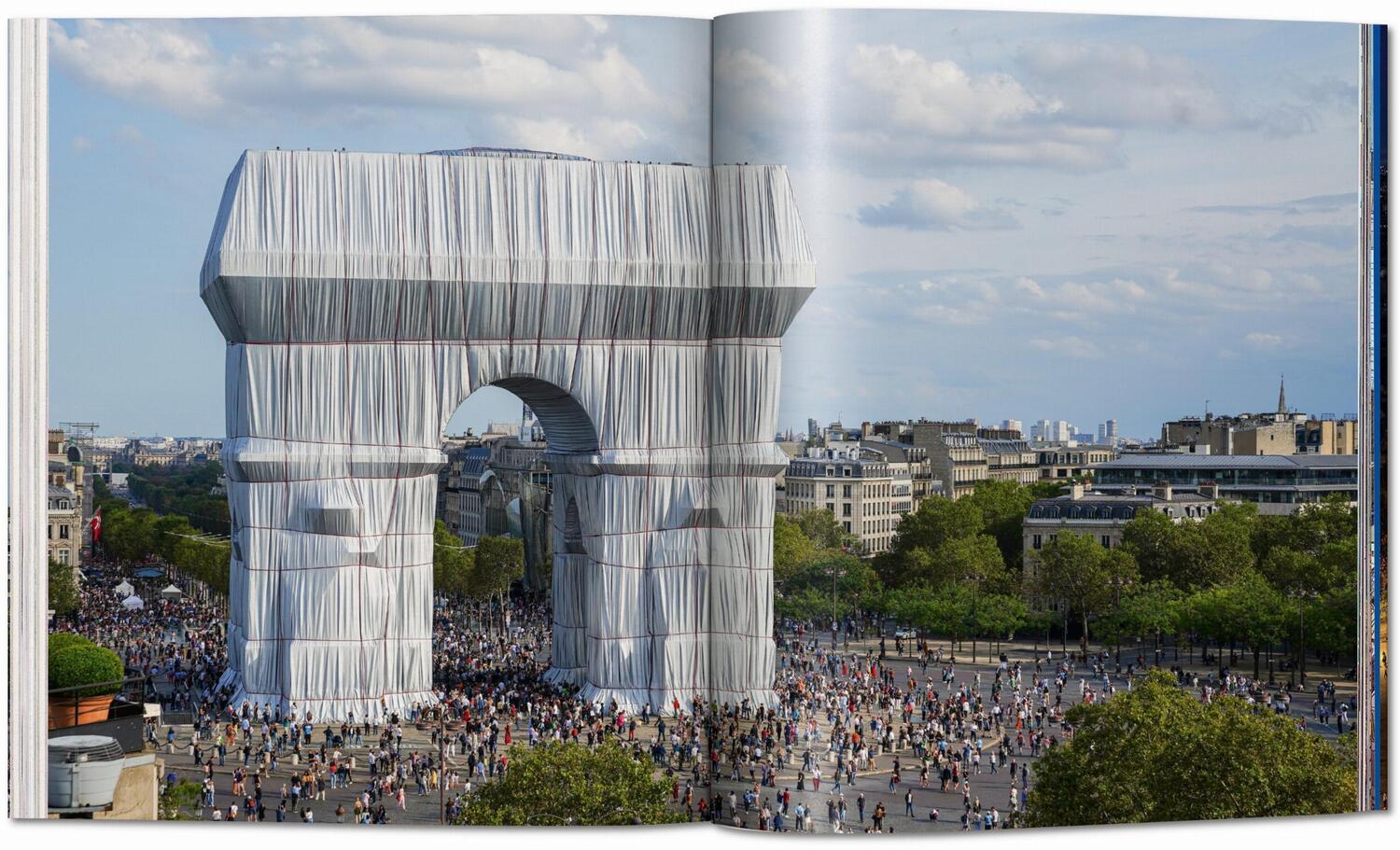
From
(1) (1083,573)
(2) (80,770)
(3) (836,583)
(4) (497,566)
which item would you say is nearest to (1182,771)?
(1) (1083,573)

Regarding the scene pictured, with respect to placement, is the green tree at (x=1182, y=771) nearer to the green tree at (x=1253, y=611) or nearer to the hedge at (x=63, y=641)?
the green tree at (x=1253, y=611)

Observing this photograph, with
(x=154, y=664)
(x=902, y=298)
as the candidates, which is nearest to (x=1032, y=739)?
(x=902, y=298)

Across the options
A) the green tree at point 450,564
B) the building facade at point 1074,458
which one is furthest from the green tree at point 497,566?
the building facade at point 1074,458

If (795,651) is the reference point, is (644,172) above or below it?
above

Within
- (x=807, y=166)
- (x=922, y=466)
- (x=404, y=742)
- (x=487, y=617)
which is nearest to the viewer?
(x=807, y=166)

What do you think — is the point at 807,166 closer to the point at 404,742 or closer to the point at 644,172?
the point at 644,172

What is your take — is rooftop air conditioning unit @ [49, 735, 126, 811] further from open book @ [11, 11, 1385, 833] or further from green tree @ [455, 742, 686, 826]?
green tree @ [455, 742, 686, 826]

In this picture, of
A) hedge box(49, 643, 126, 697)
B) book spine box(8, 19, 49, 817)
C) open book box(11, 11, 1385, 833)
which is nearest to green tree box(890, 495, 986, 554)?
open book box(11, 11, 1385, 833)
